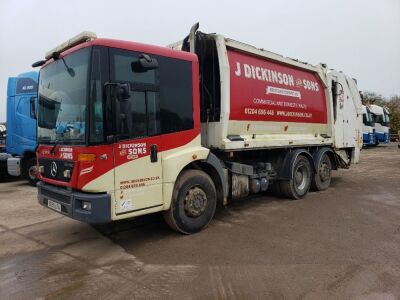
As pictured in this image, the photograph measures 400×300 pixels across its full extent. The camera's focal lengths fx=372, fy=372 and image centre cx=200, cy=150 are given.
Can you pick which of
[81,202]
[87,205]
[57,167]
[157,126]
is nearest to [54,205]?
[57,167]

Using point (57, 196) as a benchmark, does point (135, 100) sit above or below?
above

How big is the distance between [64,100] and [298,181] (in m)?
5.78

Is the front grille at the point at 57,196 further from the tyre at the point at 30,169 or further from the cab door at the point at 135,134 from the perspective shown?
the tyre at the point at 30,169

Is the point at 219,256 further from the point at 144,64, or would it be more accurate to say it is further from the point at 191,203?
the point at 144,64

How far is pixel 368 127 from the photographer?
29375 millimetres

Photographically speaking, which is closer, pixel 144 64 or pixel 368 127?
pixel 144 64

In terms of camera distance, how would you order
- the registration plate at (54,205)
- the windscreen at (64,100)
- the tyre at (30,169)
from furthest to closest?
1. the tyre at (30,169)
2. the registration plate at (54,205)
3. the windscreen at (64,100)

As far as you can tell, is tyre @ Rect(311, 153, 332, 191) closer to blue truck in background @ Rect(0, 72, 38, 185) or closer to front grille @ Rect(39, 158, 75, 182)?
front grille @ Rect(39, 158, 75, 182)

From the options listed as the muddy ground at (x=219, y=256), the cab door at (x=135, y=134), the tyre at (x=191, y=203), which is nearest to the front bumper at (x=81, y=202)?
the cab door at (x=135, y=134)

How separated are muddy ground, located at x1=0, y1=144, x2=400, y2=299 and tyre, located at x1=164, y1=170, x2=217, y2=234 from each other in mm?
191

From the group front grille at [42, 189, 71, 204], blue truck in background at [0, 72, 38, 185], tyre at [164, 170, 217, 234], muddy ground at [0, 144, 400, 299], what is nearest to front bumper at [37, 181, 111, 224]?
front grille at [42, 189, 71, 204]

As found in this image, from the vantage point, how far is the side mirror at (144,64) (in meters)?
4.69

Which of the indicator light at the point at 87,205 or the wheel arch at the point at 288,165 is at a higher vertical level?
the wheel arch at the point at 288,165

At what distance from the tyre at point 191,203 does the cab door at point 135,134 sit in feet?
1.20
